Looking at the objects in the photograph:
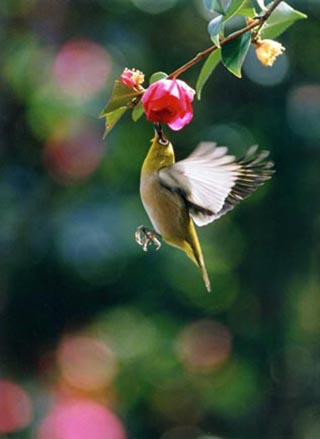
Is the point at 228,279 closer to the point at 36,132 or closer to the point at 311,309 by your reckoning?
the point at 311,309

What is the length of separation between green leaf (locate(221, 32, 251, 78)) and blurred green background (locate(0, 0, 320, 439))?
188 centimetres

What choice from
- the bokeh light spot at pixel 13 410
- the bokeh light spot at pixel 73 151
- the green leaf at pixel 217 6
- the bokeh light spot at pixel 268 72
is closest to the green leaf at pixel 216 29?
the green leaf at pixel 217 6

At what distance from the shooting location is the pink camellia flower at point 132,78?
70 cm

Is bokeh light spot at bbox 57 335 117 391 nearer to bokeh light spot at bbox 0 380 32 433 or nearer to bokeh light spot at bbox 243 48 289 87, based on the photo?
bokeh light spot at bbox 0 380 32 433

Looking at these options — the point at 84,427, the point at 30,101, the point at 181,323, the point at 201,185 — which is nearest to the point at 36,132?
the point at 30,101

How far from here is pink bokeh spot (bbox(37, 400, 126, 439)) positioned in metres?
2.30

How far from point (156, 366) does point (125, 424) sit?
0.18 metres

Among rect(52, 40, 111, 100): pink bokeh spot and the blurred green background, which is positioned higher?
rect(52, 40, 111, 100): pink bokeh spot

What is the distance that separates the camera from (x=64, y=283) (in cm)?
282

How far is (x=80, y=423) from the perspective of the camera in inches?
92.4

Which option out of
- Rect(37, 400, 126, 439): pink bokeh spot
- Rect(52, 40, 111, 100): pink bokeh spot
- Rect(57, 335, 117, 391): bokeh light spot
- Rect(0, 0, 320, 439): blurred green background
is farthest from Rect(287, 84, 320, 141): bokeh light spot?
Rect(37, 400, 126, 439): pink bokeh spot

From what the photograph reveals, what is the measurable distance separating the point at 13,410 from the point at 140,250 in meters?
0.51

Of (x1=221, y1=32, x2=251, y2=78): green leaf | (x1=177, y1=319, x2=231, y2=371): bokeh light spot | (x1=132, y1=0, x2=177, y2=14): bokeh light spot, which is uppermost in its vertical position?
(x1=221, y1=32, x2=251, y2=78): green leaf

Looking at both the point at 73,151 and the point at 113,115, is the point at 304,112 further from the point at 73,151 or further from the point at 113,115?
the point at 113,115
